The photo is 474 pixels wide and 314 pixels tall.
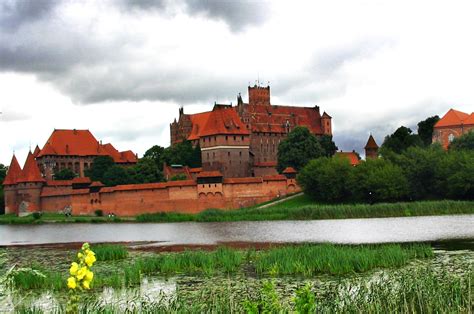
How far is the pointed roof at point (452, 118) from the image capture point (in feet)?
202

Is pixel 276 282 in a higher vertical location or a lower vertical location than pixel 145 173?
lower

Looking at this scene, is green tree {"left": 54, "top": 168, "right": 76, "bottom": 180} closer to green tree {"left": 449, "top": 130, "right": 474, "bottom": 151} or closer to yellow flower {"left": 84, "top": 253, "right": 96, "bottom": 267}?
green tree {"left": 449, "top": 130, "right": 474, "bottom": 151}

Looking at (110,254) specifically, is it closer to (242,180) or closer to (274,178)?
(242,180)

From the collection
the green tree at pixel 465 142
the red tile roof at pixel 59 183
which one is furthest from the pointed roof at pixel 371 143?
the red tile roof at pixel 59 183

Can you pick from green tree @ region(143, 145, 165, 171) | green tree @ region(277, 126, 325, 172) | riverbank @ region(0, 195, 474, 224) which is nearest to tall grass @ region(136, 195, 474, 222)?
riverbank @ region(0, 195, 474, 224)

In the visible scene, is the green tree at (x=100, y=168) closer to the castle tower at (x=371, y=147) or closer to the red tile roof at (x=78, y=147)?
the red tile roof at (x=78, y=147)

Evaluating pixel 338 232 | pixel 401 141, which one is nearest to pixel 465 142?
pixel 401 141

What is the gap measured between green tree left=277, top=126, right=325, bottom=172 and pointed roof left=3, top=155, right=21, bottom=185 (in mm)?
21313

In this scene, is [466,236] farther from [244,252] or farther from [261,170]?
[261,170]

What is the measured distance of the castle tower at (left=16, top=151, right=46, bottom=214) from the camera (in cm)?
5184

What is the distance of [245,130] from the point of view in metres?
50.6

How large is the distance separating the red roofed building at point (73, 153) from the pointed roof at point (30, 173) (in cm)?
544

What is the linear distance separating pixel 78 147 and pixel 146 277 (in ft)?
168

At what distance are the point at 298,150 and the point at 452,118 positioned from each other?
68.6ft
